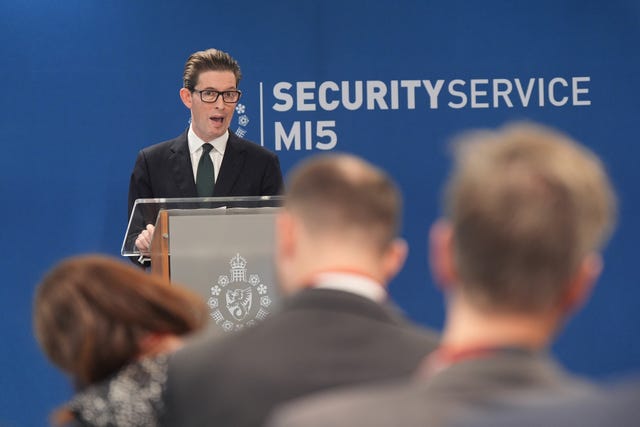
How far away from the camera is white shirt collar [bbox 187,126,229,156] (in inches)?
186

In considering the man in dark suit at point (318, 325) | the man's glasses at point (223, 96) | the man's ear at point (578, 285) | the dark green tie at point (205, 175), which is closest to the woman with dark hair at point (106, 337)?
the man in dark suit at point (318, 325)

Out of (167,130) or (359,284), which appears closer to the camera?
(359,284)

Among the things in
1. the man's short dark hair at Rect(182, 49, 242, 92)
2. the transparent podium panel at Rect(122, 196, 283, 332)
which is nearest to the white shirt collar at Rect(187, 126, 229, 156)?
the man's short dark hair at Rect(182, 49, 242, 92)

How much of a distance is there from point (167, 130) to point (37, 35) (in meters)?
0.80

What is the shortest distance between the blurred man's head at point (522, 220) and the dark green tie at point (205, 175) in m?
3.54

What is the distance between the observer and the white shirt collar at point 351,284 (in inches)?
67.0

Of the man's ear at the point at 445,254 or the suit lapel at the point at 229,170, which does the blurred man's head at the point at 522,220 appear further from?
the suit lapel at the point at 229,170

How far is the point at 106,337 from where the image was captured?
67.9 inches

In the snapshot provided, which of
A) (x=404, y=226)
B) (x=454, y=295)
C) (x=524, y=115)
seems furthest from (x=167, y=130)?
(x=454, y=295)

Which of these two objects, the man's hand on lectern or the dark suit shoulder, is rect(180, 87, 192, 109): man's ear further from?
the man's hand on lectern

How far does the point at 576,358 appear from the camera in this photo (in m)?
6.16

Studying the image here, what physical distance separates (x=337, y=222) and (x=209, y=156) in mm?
3011

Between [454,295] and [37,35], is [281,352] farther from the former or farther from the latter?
[37,35]

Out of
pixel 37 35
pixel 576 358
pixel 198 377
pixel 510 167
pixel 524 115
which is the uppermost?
pixel 37 35
